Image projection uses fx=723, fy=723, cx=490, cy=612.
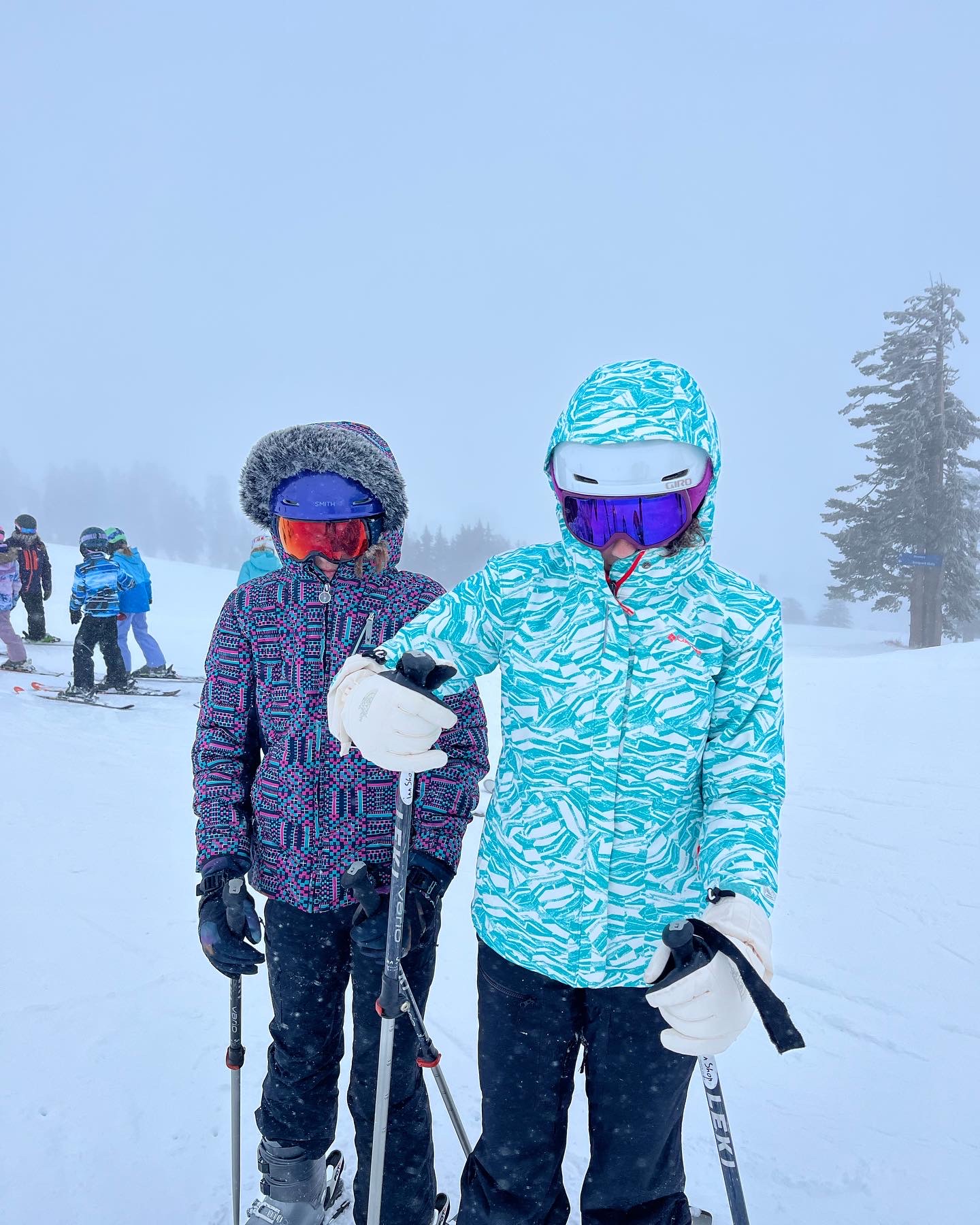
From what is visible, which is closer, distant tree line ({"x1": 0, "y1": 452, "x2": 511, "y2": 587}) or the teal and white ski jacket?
the teal and white ski jacket

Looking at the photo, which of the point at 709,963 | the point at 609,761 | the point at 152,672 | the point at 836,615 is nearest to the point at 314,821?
the point at 609,761

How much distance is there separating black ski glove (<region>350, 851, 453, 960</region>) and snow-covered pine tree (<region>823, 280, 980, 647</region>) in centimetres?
2354

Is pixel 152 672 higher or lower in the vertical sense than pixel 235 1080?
lower

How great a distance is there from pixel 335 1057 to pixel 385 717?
1.18m

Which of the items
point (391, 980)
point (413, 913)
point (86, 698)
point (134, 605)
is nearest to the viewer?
point (391, 980)

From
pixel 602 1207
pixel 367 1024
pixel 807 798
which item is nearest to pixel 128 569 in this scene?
pixel 807 798

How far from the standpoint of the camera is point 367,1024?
1.99 meters

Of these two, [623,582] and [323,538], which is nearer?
[623,582]

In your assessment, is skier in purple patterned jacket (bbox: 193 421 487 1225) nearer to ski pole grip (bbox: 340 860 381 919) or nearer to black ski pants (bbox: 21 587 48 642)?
ski pole grip (bbox: 340 860 381 919)

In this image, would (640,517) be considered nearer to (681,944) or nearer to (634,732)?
(634,732)

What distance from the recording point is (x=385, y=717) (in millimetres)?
1582

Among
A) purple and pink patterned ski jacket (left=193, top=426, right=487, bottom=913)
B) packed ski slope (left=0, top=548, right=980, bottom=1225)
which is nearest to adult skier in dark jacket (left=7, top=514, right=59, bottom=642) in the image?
packed ski slope (left=0, top=548, right=980, bottom=1225)

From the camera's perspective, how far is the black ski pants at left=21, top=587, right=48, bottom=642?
11.8 m

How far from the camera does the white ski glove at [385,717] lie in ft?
5.17
